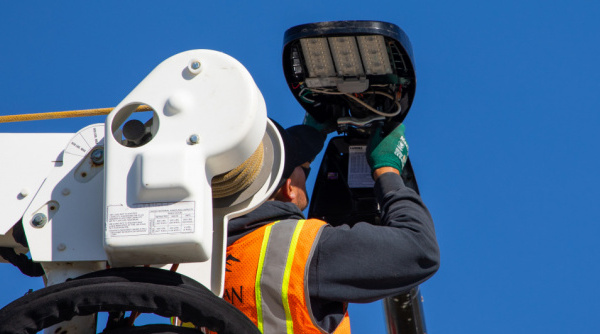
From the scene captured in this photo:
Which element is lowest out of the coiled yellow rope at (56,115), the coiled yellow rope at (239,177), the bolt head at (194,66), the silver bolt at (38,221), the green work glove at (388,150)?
the silver bolt at (38,221)

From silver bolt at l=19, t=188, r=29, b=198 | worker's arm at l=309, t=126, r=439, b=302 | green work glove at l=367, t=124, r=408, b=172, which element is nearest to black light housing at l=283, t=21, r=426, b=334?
green work glove at l=367, t=124, r=408, b=172

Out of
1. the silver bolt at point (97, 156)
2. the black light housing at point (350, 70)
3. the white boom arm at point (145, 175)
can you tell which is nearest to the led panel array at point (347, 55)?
the black light housing at point (350, 70)

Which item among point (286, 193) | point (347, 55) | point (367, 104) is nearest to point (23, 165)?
point (286, 193)

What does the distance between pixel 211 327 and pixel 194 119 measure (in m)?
0.72

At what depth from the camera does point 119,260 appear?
3.41 metres

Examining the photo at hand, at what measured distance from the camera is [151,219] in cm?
334

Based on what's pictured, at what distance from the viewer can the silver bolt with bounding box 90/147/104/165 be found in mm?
3699

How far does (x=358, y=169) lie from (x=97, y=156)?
7.85 ft

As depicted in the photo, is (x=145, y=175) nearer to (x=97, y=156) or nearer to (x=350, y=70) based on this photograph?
(x=97, y=156)

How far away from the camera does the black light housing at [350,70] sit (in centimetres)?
526

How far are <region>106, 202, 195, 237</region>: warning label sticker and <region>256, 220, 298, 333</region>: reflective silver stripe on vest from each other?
1.14 meters

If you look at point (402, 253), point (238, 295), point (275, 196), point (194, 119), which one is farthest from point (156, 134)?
point (275, 196)

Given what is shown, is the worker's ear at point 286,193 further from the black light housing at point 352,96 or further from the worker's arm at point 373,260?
the worker's arm at point 373,260

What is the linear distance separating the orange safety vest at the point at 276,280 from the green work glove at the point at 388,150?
1016 mm
